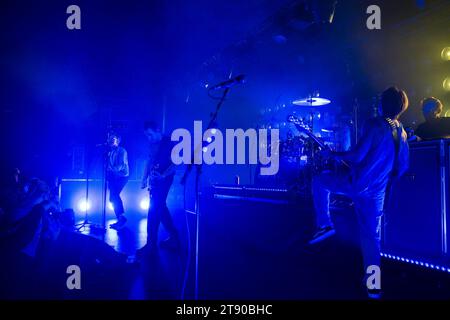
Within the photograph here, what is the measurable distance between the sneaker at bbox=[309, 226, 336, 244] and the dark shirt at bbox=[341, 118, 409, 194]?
2.42ft

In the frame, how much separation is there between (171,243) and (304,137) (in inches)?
156

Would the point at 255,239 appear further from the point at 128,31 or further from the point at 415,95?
the point at 415,95

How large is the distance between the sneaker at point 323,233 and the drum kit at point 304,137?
4.81 ft

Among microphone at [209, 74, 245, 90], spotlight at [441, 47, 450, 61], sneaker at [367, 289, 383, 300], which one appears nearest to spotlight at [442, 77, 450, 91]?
spotlight at [441, 47, 450, 61]

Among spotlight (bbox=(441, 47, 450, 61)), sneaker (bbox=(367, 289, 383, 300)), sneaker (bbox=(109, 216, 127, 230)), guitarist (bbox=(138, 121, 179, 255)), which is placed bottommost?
sneaker (bbox=(367, 289, 383, 300))

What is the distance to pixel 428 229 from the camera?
2793 millimetres

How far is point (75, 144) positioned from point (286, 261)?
609cm

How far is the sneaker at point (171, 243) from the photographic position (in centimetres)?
382

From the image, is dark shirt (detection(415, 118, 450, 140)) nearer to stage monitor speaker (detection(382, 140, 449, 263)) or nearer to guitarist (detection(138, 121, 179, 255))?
stage monitor speaker (detection(382, 140, 449, 263))

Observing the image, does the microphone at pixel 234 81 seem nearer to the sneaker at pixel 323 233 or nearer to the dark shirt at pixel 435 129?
the sneaker at pixel 323 233

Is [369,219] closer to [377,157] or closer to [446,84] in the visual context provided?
[377,157]

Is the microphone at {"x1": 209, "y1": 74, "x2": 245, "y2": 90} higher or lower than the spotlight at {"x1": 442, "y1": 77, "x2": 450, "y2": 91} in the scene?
lower

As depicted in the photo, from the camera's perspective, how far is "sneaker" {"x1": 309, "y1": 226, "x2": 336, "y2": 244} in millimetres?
3184

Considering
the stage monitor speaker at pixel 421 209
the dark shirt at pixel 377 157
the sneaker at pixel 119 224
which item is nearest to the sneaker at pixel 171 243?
the sneaker at pixel 119 224
